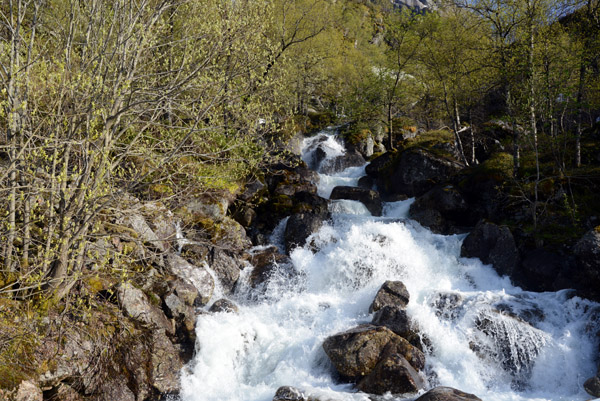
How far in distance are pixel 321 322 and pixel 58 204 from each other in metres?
7.66

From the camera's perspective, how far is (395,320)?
10.6m

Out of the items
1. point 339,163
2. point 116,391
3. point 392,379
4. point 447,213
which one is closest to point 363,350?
point 392,379

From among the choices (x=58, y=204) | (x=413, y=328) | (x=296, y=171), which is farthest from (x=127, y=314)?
(x=296, y=171)

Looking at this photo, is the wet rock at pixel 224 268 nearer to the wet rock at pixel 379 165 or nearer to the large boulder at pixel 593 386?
the large boulder at pixel 593 386

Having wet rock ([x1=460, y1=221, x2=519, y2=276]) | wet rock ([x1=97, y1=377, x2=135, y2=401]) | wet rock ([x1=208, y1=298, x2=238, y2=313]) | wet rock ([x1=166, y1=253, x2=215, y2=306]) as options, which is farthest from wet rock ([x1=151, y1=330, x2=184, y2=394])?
wet rock ([x1=460, y1=221, x2=519, y2=276])

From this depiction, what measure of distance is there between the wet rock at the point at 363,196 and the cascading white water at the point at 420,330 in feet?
13.8

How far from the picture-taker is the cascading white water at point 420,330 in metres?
9.62

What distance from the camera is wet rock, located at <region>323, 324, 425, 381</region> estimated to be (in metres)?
9.43

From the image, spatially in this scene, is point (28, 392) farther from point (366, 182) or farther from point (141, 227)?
point (366, 182)

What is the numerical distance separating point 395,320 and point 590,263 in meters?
5.72

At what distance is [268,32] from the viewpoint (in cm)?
2612

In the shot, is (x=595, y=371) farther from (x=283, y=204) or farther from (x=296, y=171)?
(x=296, y=171)

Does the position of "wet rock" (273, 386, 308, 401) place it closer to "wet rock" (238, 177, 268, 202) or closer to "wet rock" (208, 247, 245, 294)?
"wet rock" (208, 247, 245, 294)

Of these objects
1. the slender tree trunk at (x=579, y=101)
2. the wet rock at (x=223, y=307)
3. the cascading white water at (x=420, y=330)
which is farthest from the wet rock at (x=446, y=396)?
the slender tree trunk at (x=579, y=101)
